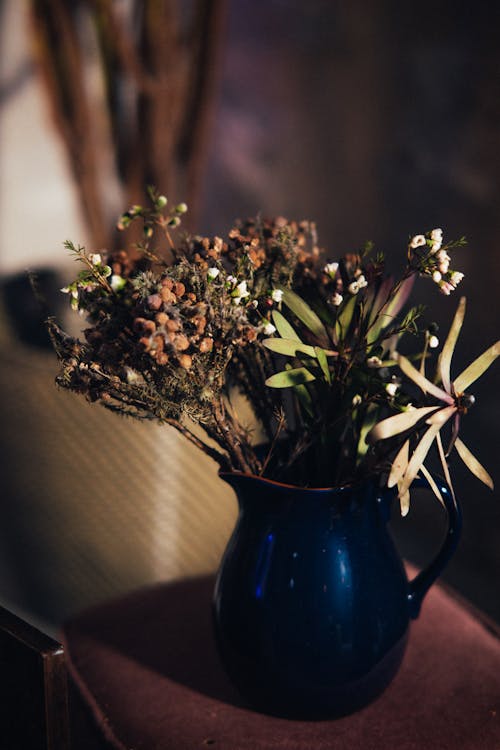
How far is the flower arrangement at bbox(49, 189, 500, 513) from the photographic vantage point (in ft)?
2.18

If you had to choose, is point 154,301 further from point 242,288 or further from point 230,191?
point 230,191

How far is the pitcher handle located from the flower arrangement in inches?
1.2

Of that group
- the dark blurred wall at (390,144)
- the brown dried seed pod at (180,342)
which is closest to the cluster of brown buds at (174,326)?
the brown dried seed pod at (180,342)

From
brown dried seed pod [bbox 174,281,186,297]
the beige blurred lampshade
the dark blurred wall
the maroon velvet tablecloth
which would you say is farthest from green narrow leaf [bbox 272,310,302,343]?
the dark blurred wall

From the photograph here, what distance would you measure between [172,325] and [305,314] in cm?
17

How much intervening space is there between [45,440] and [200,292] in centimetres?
72

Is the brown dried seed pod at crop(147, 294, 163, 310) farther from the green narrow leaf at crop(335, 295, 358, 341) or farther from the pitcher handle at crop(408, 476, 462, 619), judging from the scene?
the pitcher handle at crop(408, 476, 462, 619)

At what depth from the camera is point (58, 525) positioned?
4.35 feet

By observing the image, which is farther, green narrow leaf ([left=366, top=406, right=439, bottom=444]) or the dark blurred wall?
the dark blurred wall

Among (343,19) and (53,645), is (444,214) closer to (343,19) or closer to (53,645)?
(343,19)

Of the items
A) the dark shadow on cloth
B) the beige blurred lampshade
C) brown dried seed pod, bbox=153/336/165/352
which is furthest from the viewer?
the beige blurred lampshade

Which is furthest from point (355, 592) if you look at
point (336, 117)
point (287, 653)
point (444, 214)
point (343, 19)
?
point (343, 19)

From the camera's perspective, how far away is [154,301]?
0.62 meters

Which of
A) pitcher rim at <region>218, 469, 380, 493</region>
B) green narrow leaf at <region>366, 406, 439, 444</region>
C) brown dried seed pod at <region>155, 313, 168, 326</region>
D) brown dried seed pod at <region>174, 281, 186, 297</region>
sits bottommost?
pitcher rim at <region>218, 469, 380, 493</region>
